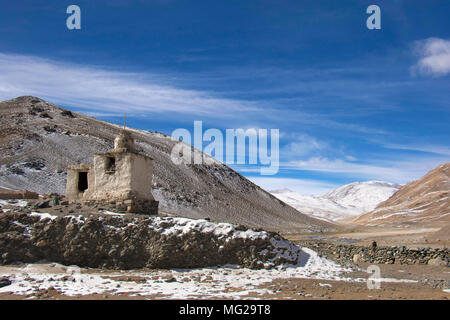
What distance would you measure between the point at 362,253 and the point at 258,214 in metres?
36.5

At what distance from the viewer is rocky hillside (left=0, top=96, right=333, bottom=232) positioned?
135 feet

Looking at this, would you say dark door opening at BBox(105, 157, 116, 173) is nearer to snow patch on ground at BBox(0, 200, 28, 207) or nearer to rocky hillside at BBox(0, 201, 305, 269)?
rocky hillside at BBox(0, 201, 305, 269)

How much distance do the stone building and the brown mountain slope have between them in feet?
156

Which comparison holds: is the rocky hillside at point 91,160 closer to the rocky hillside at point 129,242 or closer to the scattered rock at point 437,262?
the rocky hillside at point 129,242

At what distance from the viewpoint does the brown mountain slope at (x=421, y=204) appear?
201 ft

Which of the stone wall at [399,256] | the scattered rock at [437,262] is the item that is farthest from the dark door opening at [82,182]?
the scattered rock at [437,262]

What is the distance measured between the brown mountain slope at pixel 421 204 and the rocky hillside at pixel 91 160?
53.3 ft

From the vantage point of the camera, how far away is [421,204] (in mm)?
73875

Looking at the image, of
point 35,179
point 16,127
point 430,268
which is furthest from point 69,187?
point 16,127

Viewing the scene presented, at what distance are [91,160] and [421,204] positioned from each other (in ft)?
198

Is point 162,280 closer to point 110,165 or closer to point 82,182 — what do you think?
point 110,165

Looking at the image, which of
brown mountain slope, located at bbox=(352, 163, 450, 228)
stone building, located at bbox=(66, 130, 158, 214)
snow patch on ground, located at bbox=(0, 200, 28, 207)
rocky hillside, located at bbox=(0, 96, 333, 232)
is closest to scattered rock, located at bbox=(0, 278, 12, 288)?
snow patch on ground, located at bbox=(0, 200, 28, 207)

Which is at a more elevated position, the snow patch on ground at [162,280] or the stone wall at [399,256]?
the snow patch on ground at [162,280]
